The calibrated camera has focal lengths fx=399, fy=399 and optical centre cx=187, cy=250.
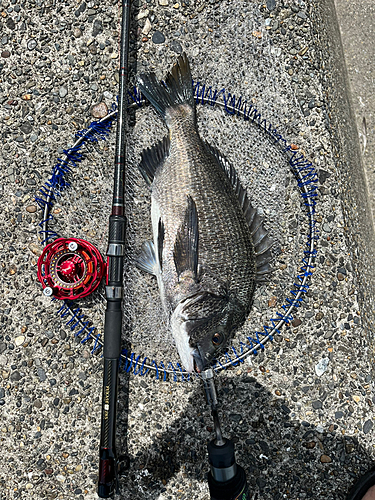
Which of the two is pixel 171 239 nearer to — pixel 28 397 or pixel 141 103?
pixel 141 103

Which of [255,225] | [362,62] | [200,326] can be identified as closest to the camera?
[200,326]

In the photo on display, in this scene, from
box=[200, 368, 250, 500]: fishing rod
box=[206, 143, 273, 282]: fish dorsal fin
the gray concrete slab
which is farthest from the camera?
the gray concrete slab

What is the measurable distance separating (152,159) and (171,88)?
35 cm

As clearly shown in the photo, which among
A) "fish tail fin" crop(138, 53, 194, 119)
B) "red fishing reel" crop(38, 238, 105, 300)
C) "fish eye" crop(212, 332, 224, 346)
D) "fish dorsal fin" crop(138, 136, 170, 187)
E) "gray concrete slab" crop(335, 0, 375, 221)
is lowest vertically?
"fish eye" crop(212, 332, 224, 346)

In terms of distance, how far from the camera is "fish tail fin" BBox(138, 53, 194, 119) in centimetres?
180

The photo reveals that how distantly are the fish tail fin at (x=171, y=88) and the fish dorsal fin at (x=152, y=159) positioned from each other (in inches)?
5.3

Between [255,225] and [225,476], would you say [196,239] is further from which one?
[225,476]

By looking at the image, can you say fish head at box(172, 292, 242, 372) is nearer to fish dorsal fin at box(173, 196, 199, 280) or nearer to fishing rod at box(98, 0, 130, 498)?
fish dorsal fin at box(173, 196, 199, 280)

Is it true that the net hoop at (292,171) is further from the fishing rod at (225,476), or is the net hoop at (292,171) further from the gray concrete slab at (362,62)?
the gray concrete slab at (362,62)

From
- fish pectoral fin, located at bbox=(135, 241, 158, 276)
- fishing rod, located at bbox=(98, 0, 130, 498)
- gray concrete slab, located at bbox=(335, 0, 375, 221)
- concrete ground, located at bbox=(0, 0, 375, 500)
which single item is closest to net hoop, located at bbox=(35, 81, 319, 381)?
concrete ground, located at bbox=(0, 0, 375, 500)

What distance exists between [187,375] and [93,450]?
22.1 inches

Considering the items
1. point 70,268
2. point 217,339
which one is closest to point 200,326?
point 217,339

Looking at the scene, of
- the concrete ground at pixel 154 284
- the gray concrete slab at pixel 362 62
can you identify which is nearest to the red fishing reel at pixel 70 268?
the concrete ground at pixel 154 284

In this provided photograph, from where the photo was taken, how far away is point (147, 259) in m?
1.77
